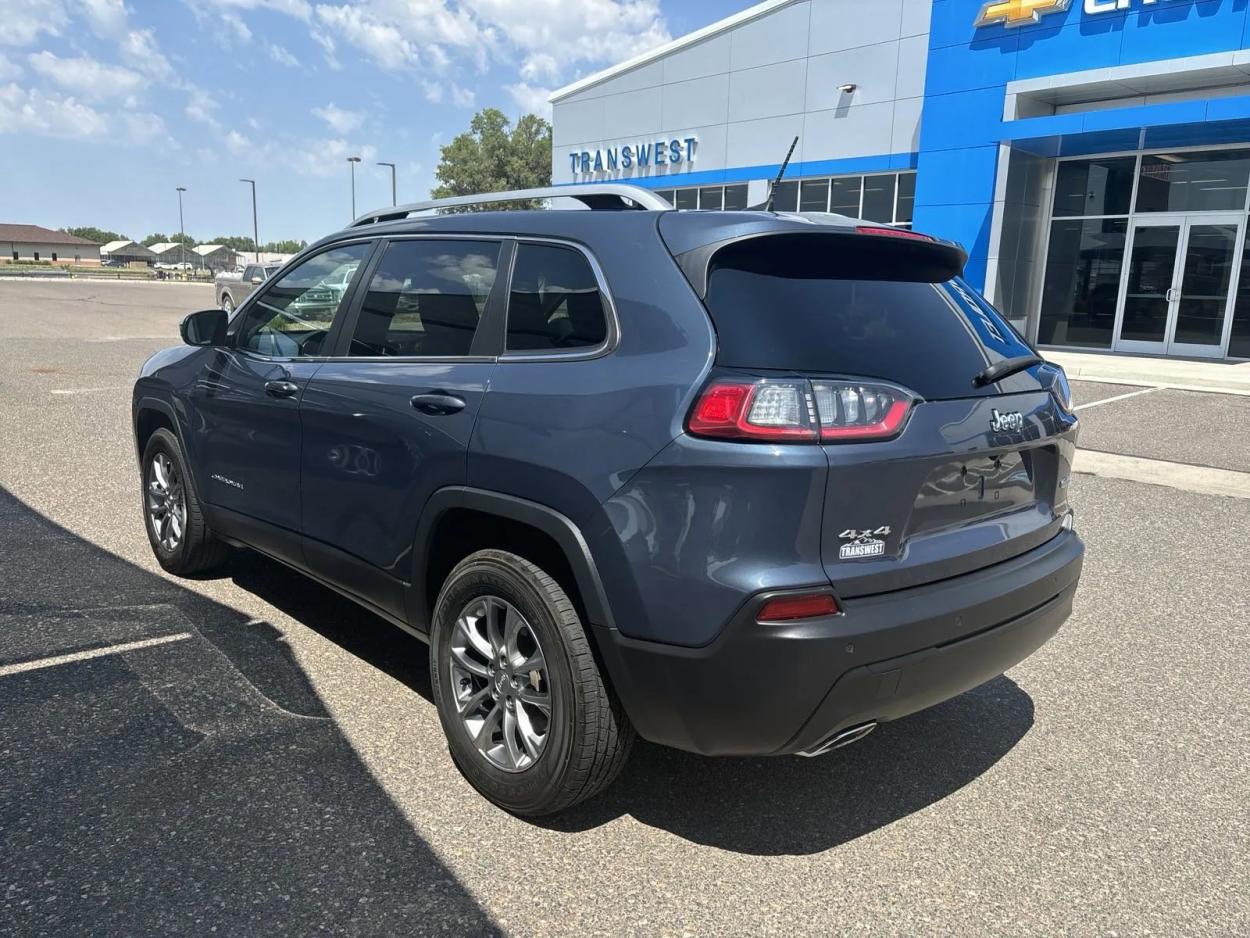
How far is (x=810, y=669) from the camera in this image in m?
2.28

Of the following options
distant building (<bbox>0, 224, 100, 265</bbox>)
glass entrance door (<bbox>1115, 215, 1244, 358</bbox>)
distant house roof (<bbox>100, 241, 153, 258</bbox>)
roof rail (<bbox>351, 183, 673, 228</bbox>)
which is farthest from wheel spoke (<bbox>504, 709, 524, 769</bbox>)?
distant house roof (<bbox>100, 241, 153, 258</bbox>)

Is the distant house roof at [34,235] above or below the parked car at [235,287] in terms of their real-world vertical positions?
above

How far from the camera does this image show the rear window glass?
2.45m

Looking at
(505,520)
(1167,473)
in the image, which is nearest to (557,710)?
(505,520)

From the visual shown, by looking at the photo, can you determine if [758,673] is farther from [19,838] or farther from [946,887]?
[19,838]

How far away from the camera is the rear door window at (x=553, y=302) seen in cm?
274

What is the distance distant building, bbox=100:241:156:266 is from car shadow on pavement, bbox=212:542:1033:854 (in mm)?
150328

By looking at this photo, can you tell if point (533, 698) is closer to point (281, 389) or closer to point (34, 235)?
point (281, 389)

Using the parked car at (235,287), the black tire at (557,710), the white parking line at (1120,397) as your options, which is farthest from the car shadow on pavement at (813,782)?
the parked car at (235,287)

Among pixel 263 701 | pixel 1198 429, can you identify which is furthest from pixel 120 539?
pixel 1198 429

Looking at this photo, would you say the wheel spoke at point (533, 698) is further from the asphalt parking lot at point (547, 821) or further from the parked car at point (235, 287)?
the parked car at point (235, 287)

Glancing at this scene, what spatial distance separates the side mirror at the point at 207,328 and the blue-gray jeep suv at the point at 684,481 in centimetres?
117

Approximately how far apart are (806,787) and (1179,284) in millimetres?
19065

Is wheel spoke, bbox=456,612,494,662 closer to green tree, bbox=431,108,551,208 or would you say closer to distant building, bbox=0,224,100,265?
green tree, bbox=431,108,551,208
